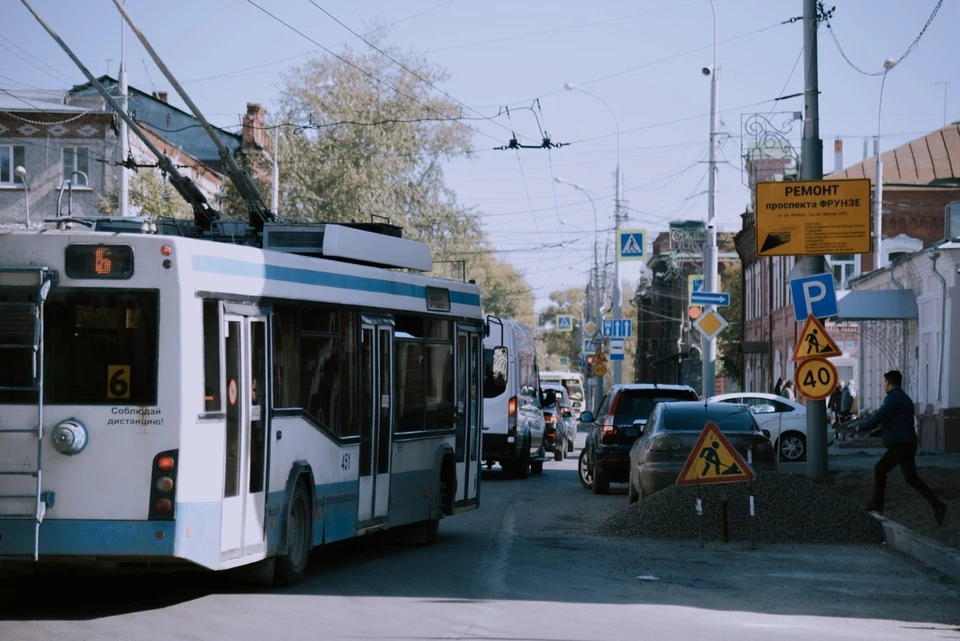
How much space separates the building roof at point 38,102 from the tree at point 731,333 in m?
31.1

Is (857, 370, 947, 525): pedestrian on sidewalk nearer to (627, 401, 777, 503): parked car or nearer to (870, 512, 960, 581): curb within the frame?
(870, 512, 960, 581): curb

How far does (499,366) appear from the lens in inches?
671

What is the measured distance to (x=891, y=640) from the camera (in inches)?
376

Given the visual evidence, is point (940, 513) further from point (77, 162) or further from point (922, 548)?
point (77, 162)

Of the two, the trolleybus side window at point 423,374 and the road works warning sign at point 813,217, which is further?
the road works warning sign at point 813,217

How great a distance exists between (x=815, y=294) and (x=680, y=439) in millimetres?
3833

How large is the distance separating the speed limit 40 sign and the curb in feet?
9.91

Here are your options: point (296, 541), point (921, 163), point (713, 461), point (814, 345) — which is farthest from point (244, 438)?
point (921, 163)

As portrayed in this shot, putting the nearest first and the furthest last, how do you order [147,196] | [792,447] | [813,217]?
[813,217] < [792,447] < [147,196]

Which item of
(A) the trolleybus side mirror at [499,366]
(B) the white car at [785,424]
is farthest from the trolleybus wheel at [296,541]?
(B) the white car at [785,424]

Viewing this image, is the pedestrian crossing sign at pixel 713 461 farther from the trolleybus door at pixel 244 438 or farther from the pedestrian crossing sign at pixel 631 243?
the pedestrian crossing sign at pixel 631 243

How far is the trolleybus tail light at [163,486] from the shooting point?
30.9ft

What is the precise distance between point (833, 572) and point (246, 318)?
19.9 ft

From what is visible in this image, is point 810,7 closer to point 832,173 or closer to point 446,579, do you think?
point 446,579
